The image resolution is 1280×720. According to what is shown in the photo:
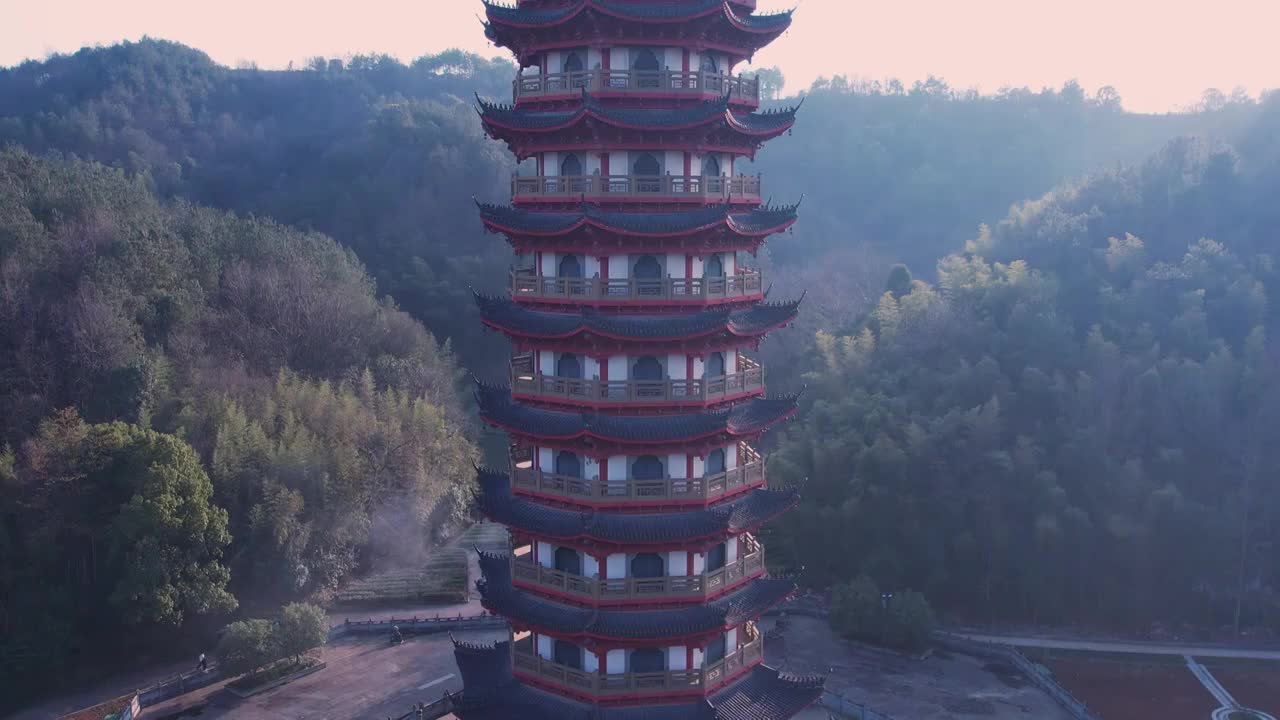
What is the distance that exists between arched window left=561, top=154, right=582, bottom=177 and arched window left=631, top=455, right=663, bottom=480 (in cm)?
744

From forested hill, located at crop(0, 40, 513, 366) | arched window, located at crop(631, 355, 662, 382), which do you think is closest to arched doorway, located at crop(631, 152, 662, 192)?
arched window, located at crop(631, 355, 662, 382)

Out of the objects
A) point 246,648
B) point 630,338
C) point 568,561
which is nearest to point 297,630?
point 246,648

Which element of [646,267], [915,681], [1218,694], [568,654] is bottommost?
[1218,694]

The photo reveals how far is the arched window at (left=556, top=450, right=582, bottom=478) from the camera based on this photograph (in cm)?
2670

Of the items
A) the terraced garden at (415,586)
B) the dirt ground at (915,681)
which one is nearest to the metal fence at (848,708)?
the dirt ground at (915,681)

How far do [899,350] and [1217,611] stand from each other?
20.4 meters

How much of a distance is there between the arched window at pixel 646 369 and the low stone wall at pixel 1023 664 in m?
21.9

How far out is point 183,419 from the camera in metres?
49.2

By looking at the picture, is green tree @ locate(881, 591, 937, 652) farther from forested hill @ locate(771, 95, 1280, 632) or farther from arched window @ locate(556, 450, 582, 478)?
arched window @ locate(556, 450, 582, 478)

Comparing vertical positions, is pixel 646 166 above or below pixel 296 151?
below

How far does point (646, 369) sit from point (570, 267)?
3.26m

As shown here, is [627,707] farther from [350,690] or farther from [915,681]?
[915,681]

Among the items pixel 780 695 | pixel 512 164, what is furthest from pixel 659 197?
pixel 512 164

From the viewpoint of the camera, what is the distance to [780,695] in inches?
1114
